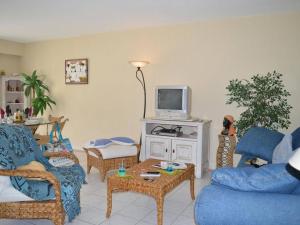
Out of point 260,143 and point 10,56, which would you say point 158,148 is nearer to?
point 260,143

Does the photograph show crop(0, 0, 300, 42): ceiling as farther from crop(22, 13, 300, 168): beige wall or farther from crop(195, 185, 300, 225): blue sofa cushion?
crop(195, 185, 300, 225): blue sofa cushion

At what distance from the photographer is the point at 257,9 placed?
3643mm

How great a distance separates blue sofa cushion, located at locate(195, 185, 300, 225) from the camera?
1.36 meters

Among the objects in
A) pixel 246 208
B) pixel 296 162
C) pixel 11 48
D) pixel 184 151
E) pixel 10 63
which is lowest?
pixel 184 151

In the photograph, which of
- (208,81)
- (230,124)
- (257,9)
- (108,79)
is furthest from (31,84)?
(257,9)

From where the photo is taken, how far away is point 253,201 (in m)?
1.40

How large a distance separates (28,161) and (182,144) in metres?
2.21

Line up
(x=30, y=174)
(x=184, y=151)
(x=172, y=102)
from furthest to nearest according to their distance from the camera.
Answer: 1. (x=172, y=102)
2. (x=184, y=151)
3. (x=30, y=174)

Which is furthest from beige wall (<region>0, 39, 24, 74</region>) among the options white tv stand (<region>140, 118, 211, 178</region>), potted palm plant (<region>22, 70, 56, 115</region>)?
white tv stand (<region>140, 118, 211, 178</region>)

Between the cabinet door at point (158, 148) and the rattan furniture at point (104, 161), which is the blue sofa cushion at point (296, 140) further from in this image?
the rattan furniture at point (104, 161)

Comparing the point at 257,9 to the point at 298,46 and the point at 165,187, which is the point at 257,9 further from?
the point at 165,187

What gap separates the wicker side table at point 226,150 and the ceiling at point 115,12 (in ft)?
5.58

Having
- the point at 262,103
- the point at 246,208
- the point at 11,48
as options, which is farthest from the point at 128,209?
the point at 11,48

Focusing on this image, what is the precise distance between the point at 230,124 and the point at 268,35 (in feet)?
4.47
